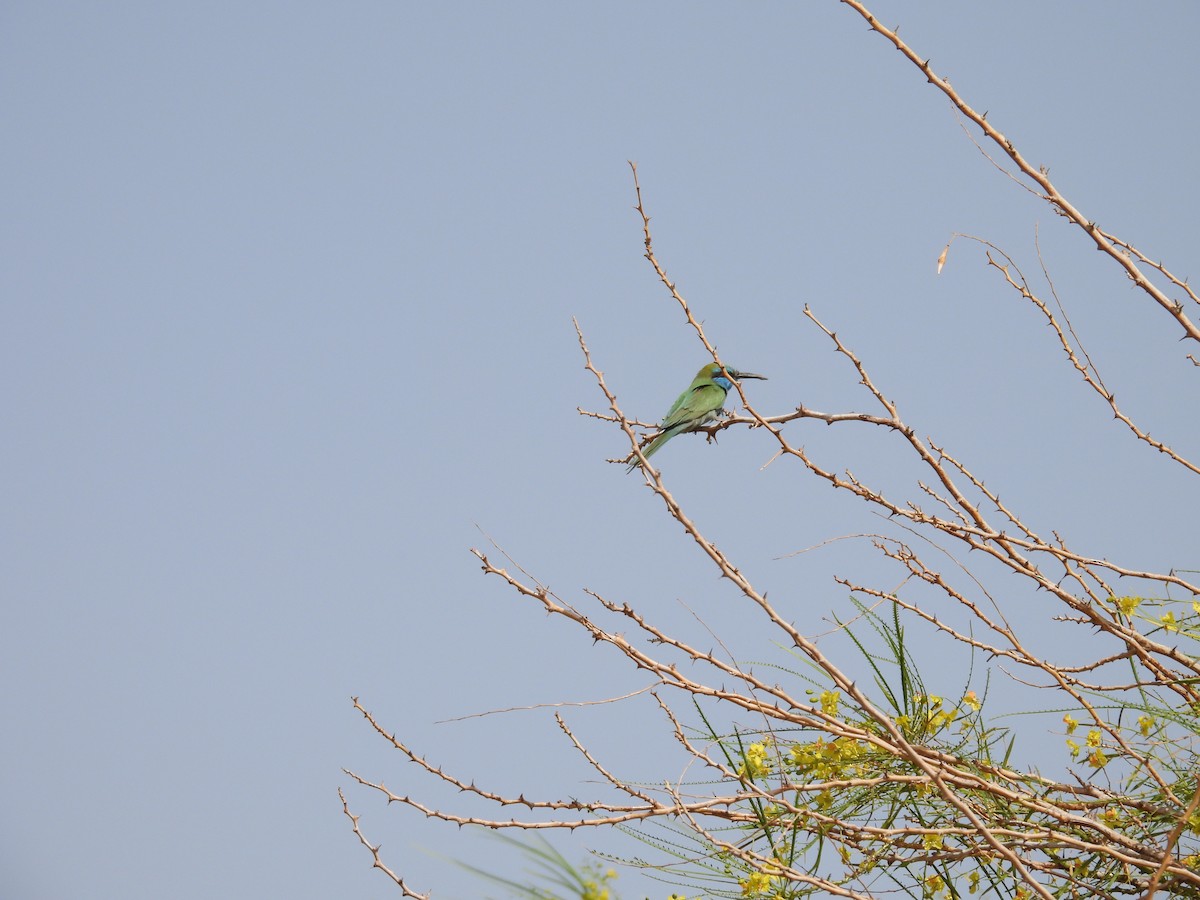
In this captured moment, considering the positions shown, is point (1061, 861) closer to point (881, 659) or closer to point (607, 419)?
point (881, 659)

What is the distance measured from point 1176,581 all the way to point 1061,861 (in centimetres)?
62

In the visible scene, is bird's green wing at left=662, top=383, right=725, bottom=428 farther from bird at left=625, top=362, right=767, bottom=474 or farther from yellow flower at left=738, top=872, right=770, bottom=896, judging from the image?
yellow flower at left=738, top=872, right=770, bottom=896

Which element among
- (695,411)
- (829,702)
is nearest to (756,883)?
(829,702)

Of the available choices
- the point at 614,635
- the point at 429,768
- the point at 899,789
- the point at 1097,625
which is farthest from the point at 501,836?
the point at 1097,625

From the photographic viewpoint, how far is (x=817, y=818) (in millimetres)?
2264

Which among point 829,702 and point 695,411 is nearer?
point 829,702

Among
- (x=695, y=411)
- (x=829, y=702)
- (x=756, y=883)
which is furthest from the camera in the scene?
(x=695, y=411)

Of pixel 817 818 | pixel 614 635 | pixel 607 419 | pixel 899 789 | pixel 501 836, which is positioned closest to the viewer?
pixel 501 836

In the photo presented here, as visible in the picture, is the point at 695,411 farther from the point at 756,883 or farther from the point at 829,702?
the point at 756,883

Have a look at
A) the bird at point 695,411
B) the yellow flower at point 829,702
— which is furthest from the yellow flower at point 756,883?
the bird at point 695,411

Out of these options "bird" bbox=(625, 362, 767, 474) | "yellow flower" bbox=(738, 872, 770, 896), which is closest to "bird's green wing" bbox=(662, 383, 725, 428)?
"bird" bbox=(625, 362, 767, 474)

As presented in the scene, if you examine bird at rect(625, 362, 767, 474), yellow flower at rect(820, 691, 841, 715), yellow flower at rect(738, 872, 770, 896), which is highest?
bird at rect(625, 362, 767, 474)

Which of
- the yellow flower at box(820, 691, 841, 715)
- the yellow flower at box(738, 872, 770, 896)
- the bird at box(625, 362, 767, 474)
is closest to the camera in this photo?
the yellow flower at box(738, 872, 770, 896)

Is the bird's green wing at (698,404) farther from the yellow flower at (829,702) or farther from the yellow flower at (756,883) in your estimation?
the yellow flower at (756,883)
